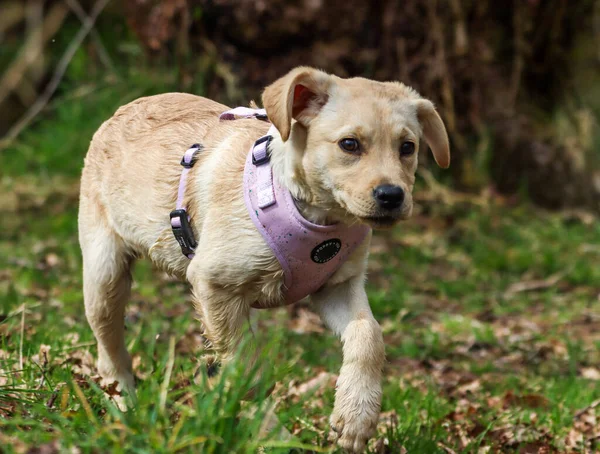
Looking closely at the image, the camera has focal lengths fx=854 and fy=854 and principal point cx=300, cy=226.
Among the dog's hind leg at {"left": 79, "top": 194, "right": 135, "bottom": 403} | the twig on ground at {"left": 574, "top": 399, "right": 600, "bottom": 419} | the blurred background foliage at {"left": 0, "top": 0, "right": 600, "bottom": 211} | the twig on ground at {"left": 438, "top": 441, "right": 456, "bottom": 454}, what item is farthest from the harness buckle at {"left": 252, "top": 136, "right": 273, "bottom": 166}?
the blurred background foliage at {"left": 0, "top": 0, "right": 600, "bottom": 211}

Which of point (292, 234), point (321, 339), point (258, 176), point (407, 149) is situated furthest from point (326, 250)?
point (321, 339)

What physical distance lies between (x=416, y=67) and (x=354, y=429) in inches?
263

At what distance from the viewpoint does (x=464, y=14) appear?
9617mm

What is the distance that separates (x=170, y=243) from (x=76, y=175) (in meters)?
5.35

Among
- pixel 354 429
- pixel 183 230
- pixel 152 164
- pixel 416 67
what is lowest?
pixel 416 67

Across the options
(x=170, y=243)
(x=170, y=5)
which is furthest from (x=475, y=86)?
(x=170, y=243)

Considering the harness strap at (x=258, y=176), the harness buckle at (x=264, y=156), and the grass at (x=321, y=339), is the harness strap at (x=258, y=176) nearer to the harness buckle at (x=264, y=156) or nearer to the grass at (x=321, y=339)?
the harness buckle at (x=264, y=156)

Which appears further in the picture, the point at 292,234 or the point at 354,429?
the point at 292,234

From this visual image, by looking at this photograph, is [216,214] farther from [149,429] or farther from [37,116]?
[37,116]

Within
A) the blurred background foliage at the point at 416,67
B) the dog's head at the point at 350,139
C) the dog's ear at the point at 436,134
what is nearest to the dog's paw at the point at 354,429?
the dog's head at the point at 350,139

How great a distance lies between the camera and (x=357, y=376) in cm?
346

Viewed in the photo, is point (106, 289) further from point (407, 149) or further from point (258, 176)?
point (407, 149)

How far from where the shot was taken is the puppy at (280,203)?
351 cm

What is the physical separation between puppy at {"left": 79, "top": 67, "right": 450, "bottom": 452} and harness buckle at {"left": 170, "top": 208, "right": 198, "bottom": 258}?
0.07ft
